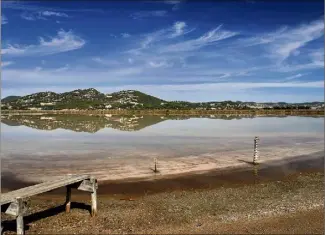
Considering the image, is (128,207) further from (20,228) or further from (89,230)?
(20,228)

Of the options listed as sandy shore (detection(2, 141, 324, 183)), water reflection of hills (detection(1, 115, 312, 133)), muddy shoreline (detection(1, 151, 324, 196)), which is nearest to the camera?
muddy shoreline (detection(1, 151, 324, 196))

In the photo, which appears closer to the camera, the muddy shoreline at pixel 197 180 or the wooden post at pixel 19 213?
the wooden post at pixel 19 213

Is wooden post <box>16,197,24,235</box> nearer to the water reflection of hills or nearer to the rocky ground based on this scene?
the rocky ground

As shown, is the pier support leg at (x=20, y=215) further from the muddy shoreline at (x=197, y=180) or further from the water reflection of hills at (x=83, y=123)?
the water reflection of hills at (x=83, y=123)

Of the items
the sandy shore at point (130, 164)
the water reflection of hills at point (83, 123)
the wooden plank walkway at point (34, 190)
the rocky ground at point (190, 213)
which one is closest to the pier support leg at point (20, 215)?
the wooden plank walkway at point (34, 190)

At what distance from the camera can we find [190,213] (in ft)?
49.1

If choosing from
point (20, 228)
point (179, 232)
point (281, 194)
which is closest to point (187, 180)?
point (281, 194)

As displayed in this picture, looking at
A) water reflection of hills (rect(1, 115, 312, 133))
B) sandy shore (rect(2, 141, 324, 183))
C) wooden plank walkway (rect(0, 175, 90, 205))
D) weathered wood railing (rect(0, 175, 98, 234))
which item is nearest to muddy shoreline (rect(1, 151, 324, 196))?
sandy shore (rect(2, 141, 324, 183))

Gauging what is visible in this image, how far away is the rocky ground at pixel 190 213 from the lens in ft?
43.2

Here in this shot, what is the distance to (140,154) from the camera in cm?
3341

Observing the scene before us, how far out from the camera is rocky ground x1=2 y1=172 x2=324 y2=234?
13.2 meters

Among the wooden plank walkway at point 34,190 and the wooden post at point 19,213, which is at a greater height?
the wooden plank walkway at point 34,190

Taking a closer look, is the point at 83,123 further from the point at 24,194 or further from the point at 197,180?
the point at 24,194

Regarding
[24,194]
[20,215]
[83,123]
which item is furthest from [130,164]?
[83,123]
